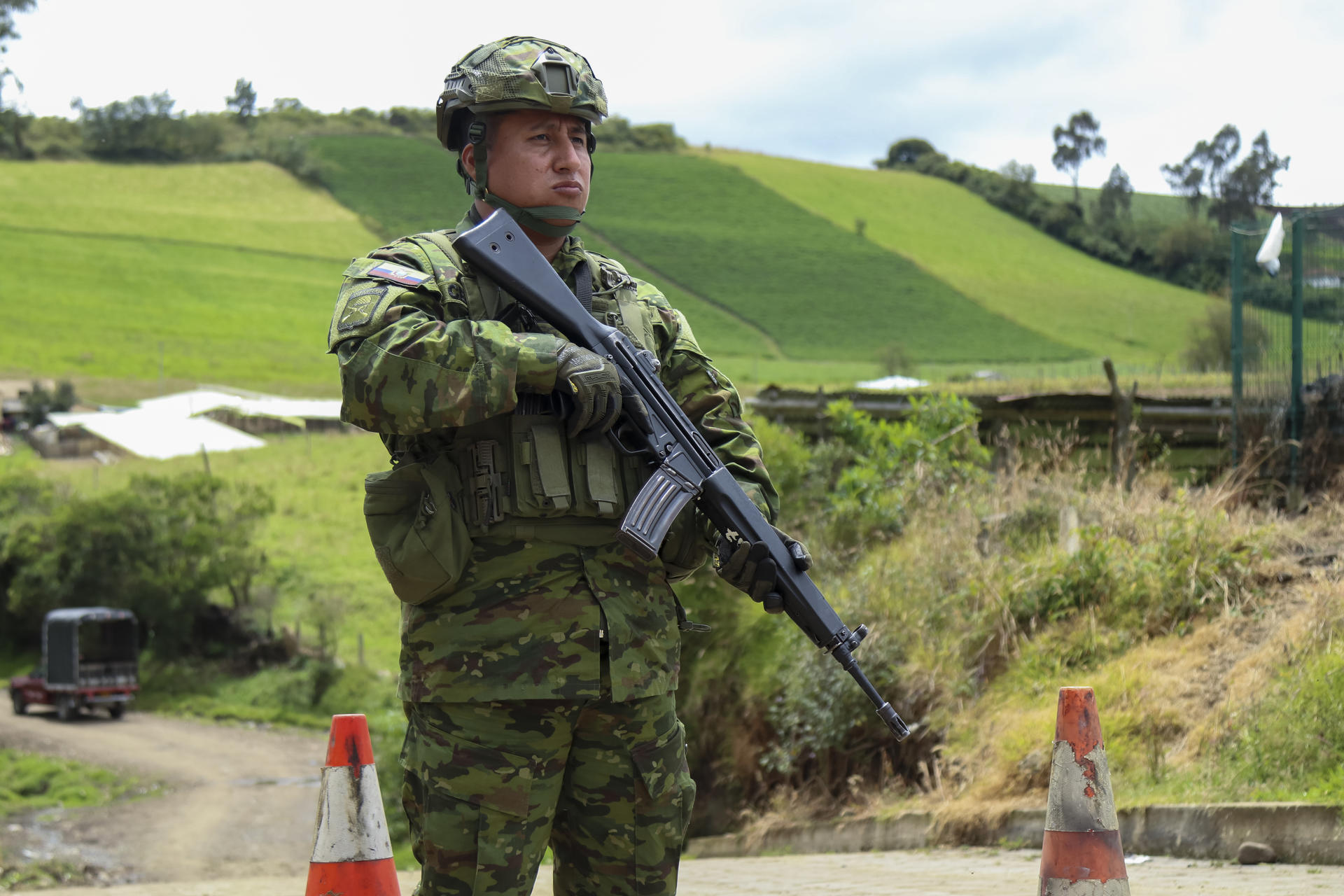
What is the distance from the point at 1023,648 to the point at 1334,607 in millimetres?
1787

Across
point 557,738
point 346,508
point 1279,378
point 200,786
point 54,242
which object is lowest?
point 200,786

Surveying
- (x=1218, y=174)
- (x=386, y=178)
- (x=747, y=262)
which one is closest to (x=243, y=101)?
(x=386, y=178)

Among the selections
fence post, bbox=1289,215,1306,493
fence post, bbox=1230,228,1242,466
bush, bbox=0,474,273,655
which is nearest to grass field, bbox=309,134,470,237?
bush, bbox=0,474,273,655

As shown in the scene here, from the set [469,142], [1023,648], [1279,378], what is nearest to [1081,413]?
[1279,378]

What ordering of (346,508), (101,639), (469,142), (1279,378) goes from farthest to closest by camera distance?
1. (346,508)
2. (101,639)
3. (1279,378)
4. (469,142)

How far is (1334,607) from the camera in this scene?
5703 mm

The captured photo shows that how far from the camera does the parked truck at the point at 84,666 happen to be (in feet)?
71.3

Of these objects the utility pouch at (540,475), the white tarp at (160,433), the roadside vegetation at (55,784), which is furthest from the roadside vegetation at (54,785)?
the utility pouch at (540,475)

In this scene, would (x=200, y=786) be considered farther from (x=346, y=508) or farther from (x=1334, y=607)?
(x=1334, y=607)

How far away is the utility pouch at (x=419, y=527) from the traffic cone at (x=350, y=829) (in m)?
0.62

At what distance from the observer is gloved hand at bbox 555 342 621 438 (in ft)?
8.18

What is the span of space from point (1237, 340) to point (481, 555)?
8.76 m

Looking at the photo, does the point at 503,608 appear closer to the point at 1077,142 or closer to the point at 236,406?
the point at 236,406

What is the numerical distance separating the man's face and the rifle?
10cm
